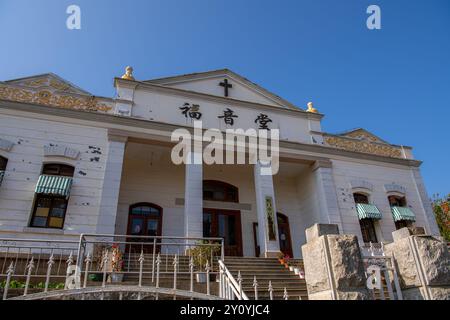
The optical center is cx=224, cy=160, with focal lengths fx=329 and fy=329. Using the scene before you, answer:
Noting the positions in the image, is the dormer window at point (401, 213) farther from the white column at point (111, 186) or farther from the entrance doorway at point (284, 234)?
the white column at point (111, 186)

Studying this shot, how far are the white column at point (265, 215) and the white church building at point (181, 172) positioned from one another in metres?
0.04

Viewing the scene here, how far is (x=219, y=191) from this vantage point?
1473 cm

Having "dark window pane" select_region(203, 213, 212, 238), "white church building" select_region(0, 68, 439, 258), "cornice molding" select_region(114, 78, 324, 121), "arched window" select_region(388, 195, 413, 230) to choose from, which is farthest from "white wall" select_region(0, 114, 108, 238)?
"arched window" select_region(388, 195, 413, 230)

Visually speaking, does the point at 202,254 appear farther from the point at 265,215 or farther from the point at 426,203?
the point at 426,203

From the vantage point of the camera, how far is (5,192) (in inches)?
372

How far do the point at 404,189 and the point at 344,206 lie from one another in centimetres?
365

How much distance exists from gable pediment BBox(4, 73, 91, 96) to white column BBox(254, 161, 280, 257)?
283 inches

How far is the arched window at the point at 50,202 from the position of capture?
9619 millimetres

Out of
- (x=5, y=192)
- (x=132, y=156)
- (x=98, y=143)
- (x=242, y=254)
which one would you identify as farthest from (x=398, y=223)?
(x=5, y=192)

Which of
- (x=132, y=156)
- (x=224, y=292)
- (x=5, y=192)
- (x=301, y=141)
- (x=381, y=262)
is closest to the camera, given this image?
(x=381, y=262)

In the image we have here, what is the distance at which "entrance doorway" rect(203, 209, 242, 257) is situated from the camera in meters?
13.4

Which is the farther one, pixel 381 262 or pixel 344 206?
pixel 344 206

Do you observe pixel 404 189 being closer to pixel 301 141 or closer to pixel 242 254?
pixel 301 141

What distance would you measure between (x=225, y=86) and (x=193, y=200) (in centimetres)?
569
